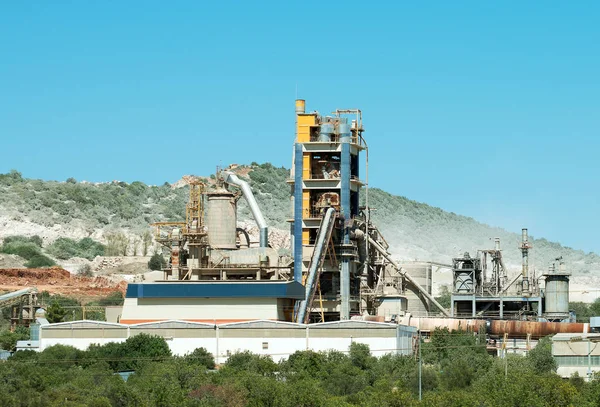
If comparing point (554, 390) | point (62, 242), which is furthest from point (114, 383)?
point (62, 242)

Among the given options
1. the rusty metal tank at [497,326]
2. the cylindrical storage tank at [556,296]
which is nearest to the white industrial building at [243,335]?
the rusty metal tank at [497,326]

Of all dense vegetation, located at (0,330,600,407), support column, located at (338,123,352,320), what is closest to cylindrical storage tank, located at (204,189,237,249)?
support column, located at (338,123,352,320)

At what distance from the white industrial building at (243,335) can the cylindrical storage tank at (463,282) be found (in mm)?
21004

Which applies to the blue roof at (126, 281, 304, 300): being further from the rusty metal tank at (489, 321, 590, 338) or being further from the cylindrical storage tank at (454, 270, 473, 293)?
the cylindrical storage tank at (454, 270, 473, 293)

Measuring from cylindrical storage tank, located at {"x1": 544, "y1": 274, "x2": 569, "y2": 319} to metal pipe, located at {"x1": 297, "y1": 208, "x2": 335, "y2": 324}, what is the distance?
61.9 ft

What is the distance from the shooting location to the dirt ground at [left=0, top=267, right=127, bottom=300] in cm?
13075

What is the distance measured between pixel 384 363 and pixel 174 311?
15612 mm

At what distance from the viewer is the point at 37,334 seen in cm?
9031

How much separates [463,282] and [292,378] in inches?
1311

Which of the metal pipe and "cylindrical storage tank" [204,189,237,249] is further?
"cylindrical storage tank" [204,189,237,249]

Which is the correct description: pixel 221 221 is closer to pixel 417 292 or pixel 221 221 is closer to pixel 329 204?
pixel 329 204

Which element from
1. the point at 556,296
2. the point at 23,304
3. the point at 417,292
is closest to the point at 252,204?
the point at 417,292

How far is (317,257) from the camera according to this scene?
9550cm

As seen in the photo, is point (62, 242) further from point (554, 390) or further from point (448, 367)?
point (554, 390)
